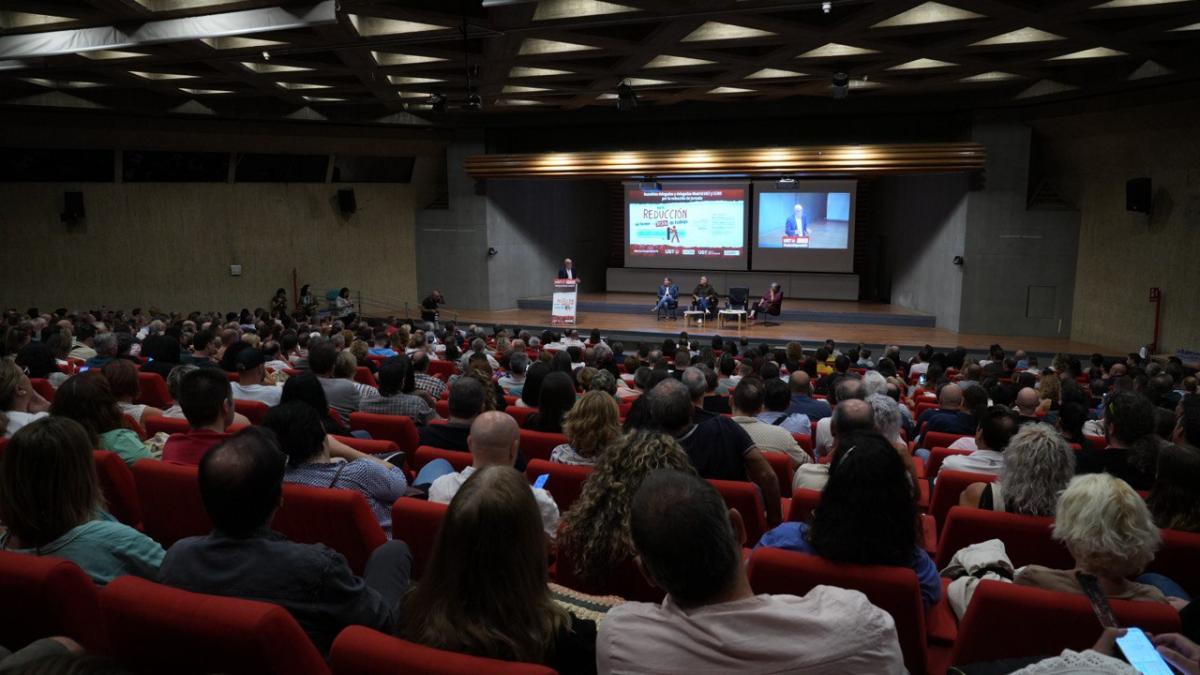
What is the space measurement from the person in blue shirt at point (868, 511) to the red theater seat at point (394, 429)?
120 inches

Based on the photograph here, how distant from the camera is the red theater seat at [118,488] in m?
3.20

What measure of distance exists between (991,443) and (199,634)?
361cm

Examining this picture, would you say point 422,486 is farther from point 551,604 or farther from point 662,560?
point 662,560

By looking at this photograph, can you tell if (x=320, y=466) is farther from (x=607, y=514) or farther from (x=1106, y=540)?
(x=1106, y=540)

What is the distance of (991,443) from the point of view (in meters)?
3.95

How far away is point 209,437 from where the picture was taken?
341 cm

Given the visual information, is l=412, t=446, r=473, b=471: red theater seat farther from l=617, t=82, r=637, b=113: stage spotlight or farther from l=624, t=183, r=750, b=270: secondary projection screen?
l=624, t=183, r=750, b=270: secondary projection screen

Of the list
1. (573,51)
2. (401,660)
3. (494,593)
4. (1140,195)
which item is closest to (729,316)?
(1140,195)

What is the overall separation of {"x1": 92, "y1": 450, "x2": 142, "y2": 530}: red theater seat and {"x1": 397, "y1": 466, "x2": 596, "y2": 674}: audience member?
2072mm

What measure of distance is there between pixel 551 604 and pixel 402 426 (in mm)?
3183

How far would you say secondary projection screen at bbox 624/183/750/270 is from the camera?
18516 millimetres

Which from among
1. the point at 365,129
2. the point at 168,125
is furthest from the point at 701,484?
the point at 365,129

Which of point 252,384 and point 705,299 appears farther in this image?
point 705,299

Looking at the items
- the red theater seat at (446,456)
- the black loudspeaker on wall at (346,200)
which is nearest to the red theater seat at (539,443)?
the red theater seat at (446,456)
